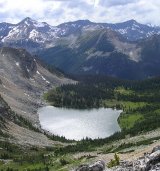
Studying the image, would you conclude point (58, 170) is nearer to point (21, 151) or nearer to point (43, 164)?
point (43, 164)

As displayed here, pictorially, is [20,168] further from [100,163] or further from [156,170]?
[156,170]

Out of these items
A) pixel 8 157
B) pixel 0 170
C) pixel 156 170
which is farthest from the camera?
pixel 8 157

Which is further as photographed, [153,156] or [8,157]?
[8,157]

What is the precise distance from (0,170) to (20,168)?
7000mm

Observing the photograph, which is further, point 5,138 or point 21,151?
point 5,138

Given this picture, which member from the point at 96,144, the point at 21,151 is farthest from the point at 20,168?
the point at 96,144

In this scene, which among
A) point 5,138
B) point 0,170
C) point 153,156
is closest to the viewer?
point 153,156

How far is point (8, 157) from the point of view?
150250mm

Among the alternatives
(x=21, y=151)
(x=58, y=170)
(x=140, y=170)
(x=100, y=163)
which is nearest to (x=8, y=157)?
(x=21, y=151)

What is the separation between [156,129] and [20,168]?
67.1m

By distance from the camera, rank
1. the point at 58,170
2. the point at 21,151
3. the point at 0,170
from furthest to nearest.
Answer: the point at 21,151, the point at 0,170, the point at 58,170

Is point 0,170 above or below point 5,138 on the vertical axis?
below

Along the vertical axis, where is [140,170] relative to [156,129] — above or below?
below

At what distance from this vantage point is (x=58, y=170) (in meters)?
102
